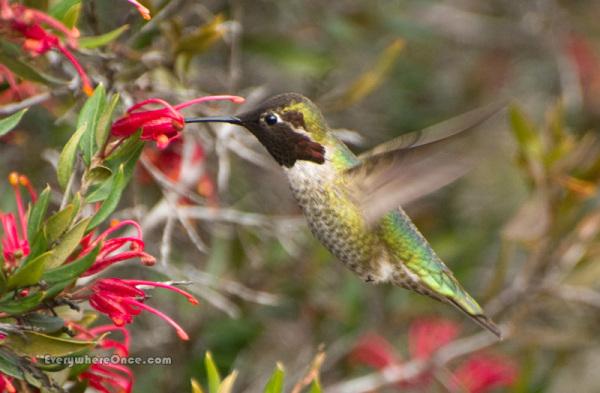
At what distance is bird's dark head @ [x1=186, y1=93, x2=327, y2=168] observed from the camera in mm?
2180

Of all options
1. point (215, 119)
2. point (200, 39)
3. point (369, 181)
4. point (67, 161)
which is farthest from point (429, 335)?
point (67, 161)

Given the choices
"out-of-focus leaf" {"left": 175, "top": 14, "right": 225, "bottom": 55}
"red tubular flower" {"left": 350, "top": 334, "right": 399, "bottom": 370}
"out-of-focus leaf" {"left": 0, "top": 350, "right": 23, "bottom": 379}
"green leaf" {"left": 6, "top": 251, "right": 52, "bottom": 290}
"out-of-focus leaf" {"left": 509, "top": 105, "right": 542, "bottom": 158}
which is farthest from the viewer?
"red tubular flower" {"left": 350, "top": 334, "right": 399, "bottom": 370}

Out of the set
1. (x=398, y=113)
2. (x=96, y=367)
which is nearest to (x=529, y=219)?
(x=398, y=113)

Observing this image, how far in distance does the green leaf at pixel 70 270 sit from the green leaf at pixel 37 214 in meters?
0.12

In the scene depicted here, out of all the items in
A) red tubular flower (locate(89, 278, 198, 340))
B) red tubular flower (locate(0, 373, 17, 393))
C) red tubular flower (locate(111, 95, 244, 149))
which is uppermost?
red tubular flower (locate(111, 95, 244, 149))

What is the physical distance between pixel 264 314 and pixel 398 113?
1.26 m

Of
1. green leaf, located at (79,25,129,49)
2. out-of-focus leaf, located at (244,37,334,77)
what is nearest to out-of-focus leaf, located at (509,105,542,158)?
out-of-focus leaf, located at (244,37,334,77)

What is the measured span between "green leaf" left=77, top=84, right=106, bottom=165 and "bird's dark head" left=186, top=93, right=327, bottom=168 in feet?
1.36

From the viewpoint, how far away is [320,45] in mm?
4215

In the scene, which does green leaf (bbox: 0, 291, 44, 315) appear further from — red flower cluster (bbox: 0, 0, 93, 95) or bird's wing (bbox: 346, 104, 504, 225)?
bird's wing (bbox: 346, 104, 504, 225)

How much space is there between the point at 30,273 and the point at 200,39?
1.11m

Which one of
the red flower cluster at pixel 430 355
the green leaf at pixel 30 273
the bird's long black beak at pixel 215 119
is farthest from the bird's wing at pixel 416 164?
the red flower cluster at pixel 430 355

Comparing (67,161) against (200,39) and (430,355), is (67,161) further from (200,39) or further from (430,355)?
(430,355)

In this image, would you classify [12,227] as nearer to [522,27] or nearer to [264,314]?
[264,314]
